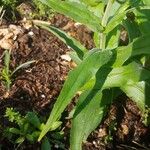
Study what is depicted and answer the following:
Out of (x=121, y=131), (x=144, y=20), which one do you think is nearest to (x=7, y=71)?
(x=121, y=131)

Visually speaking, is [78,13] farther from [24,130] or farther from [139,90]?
[24,130]

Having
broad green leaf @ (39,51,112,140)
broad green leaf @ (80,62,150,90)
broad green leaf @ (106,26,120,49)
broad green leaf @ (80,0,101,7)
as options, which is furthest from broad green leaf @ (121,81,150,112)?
broad green leaf @ (80,0,101,7)

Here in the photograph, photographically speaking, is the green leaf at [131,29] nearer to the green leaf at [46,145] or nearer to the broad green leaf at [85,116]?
the broad green leaf at [85,116]

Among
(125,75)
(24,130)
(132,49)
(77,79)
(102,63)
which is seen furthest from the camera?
(24,130)

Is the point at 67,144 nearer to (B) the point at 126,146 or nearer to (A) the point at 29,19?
(B) the point at 126,146

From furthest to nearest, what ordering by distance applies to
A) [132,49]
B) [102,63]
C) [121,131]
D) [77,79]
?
[121,131], [132,49], [102,63], [77,79]

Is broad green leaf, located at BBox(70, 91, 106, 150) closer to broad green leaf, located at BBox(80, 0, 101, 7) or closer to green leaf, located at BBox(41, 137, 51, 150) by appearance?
green leaf, located at BBox(41, 137, 51, 150)
